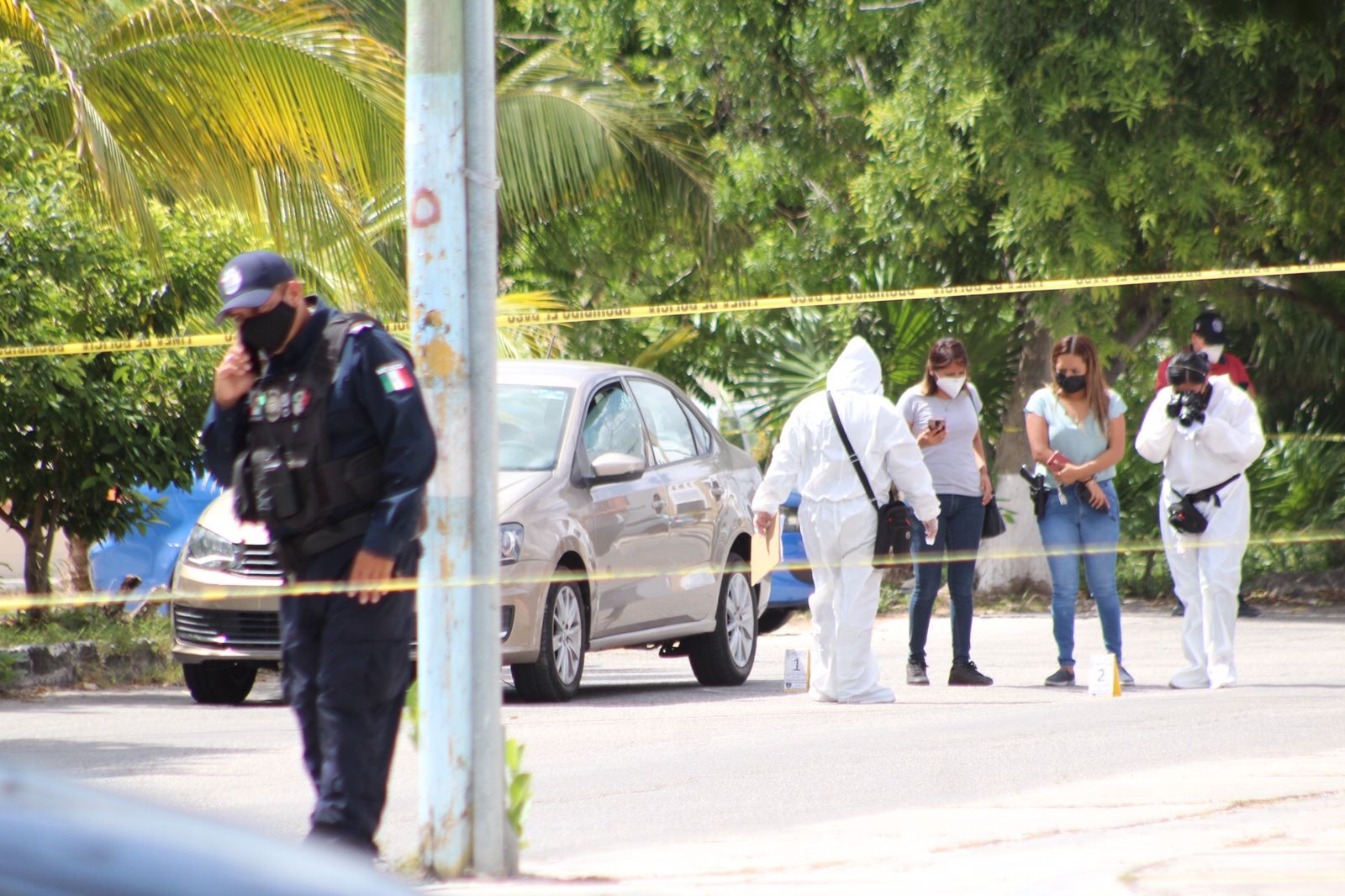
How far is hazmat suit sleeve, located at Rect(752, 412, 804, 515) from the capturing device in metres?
10.1

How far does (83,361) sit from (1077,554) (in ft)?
19.2

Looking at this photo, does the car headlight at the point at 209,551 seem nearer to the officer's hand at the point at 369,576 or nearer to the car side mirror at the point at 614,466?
the car side mirror at the point at 614,466

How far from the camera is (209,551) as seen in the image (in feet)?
33.1

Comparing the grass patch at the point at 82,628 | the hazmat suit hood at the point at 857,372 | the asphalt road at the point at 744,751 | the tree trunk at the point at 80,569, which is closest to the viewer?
the asphalt road at the point at 744,751

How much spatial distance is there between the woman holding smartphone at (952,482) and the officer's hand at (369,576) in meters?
5.82

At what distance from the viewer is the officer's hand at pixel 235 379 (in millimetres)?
5484

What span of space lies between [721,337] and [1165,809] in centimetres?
1300

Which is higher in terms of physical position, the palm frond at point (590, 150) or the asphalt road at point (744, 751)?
the palm frond at point (590, 150)

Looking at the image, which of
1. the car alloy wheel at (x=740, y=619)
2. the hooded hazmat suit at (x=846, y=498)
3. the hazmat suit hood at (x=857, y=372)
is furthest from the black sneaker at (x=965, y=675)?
the hazmat suit hood at (x=857, y=372)

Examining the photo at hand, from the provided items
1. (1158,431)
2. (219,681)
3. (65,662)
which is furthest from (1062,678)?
(65,662)

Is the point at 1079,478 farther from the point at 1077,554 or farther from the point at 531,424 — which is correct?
the point at 531,424

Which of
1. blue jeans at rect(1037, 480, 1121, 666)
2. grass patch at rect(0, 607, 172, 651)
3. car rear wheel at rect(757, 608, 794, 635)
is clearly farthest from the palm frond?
blue jeans at rect(1037, 480, 1121, 666)

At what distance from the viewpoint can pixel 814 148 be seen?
17.7 m

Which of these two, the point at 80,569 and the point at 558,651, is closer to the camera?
the point at 558,651
